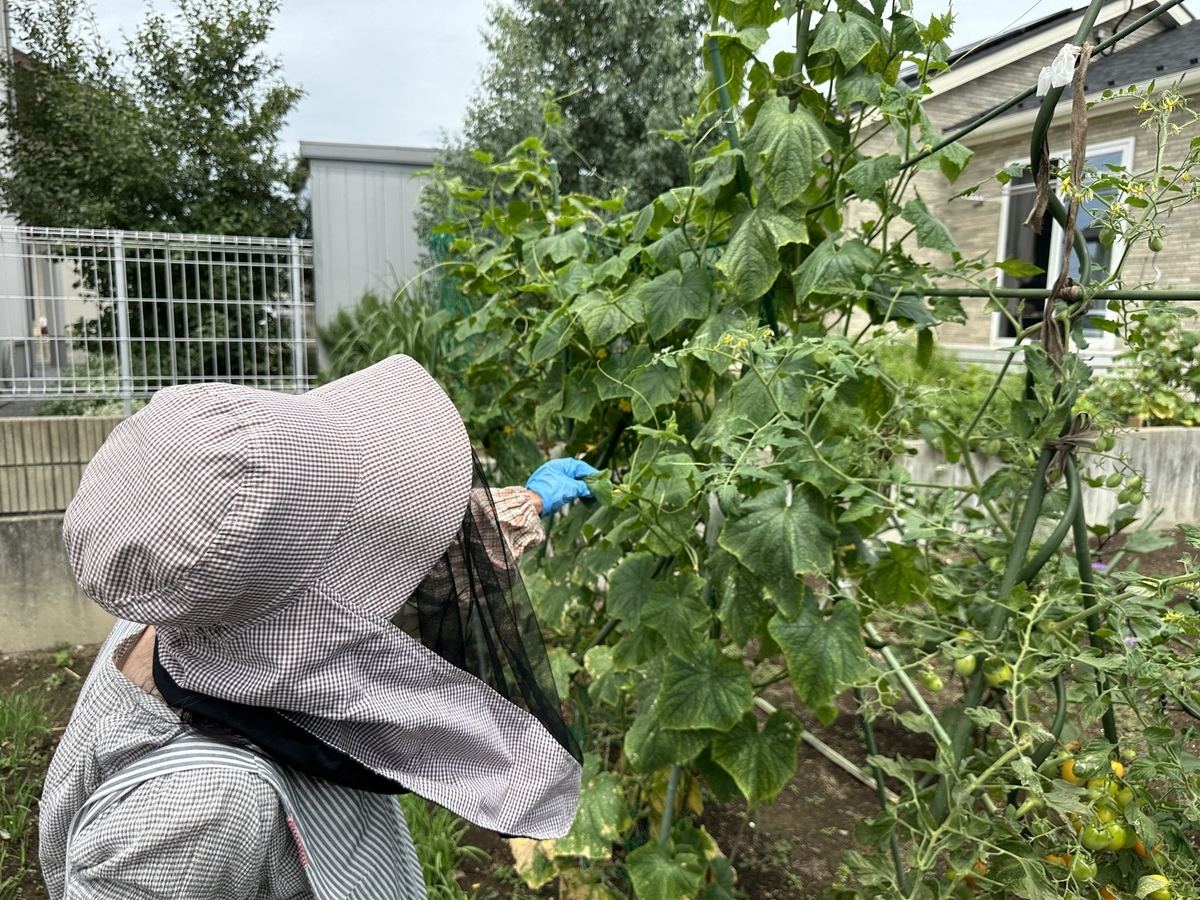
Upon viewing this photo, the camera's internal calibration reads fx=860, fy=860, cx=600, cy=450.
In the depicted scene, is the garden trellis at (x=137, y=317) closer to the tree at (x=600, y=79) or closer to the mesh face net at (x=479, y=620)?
the mesh face net at (x=479, y=620)

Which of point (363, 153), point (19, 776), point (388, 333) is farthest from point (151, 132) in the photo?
point (19, 776)

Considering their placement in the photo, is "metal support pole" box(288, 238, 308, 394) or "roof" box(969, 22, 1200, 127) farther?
"roof" box(969, 22, 1200, 127)

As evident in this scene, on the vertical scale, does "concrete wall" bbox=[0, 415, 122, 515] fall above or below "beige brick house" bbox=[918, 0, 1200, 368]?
below

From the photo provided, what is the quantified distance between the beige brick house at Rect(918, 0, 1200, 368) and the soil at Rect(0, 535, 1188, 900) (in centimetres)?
541

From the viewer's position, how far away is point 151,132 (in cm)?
834

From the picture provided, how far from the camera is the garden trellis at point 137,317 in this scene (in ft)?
15.3

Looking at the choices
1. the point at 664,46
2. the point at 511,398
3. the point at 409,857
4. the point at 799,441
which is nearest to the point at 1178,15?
the point at 664,46

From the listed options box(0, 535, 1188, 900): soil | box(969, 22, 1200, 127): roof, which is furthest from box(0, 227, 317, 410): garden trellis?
box(969, 22, 1200, 127): roof

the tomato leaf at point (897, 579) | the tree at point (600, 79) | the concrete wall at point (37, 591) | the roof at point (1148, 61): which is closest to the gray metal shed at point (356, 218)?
the tree at point (600, 79)

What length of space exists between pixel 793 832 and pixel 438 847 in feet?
3.31

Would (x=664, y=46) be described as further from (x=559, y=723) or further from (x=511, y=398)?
(x=559, y=723)

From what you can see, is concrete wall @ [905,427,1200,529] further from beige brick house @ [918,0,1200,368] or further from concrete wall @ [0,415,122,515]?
concrete wall @ [0,415,122,515]

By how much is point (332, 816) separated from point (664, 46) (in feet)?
35.5

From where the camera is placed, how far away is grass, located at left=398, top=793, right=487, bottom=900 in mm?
2230
